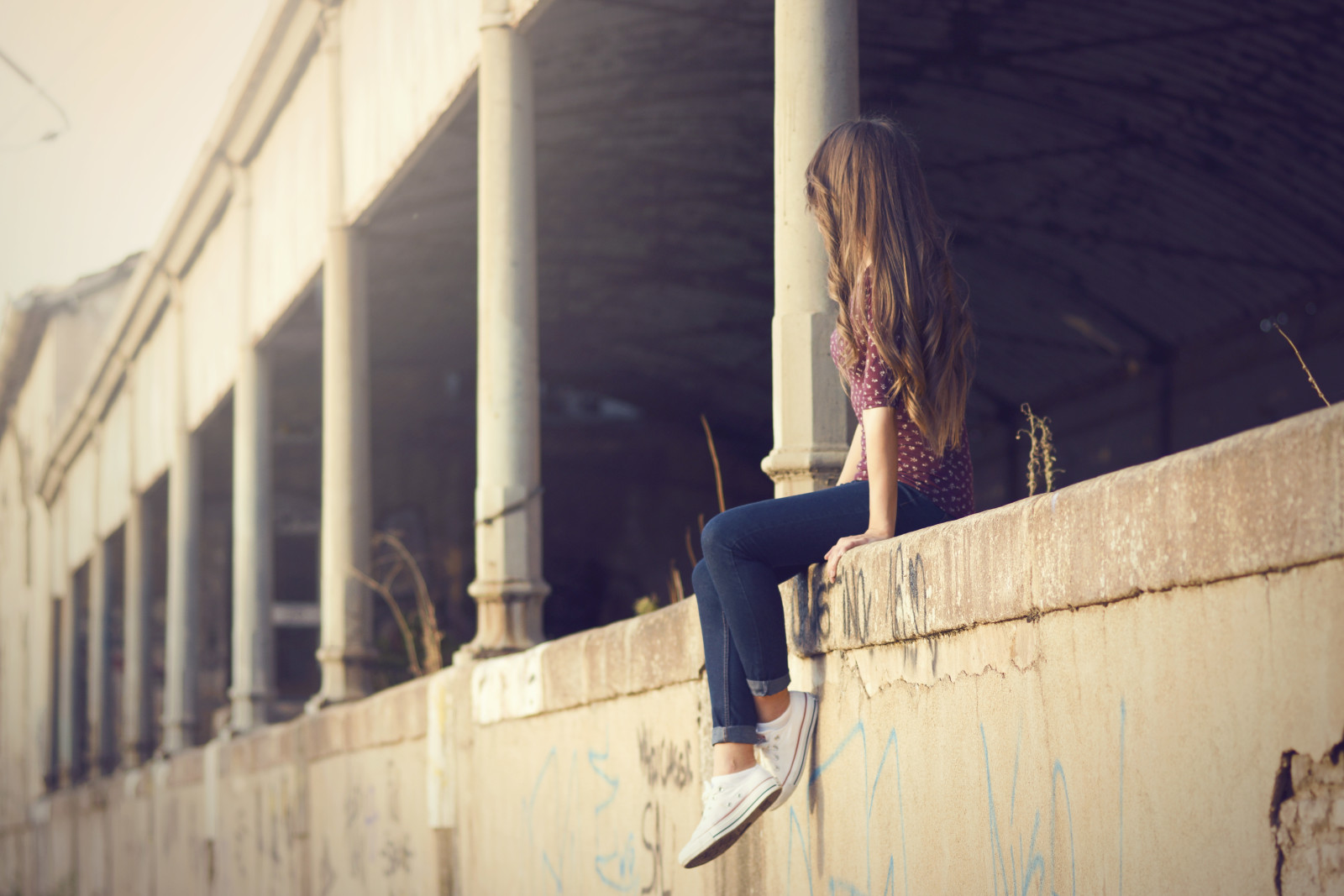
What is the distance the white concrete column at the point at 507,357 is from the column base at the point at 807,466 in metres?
2.55

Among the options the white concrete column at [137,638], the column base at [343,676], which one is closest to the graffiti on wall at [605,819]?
the column base at [343,676]

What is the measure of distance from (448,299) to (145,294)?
4.23 meters

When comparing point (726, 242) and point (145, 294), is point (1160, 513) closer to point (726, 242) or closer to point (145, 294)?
point (726, 242)

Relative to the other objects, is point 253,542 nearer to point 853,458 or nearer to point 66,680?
point 853,458

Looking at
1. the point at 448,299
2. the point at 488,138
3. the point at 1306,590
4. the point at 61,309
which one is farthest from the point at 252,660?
the point at 61,309

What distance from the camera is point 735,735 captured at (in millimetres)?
3213

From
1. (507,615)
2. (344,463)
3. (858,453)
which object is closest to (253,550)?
(344,463)

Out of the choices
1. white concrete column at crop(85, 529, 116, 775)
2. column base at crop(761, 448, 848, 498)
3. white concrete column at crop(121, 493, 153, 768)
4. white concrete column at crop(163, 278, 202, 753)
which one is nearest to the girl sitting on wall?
column base at crop(761, 448, 848, 498)

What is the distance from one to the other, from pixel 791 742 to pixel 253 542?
368 inches

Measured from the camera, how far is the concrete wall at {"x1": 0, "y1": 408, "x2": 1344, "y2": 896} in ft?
6.35

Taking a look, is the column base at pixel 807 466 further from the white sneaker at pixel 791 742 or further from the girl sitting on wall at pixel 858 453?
the white sneaker at pixel 791 742

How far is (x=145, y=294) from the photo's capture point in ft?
53.9

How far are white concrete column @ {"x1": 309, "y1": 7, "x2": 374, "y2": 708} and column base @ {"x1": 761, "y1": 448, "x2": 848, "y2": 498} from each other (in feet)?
17.6

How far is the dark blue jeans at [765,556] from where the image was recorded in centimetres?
311
